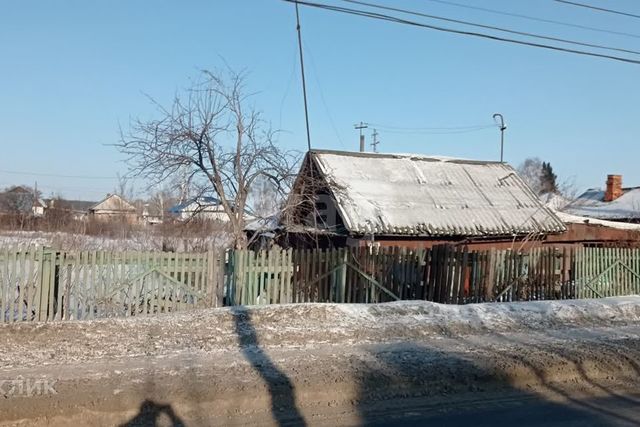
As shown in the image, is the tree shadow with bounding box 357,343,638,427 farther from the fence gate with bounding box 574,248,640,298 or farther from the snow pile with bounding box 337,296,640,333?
the fence gate with bounding box 574,248,640,298

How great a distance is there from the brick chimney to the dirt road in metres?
35.0

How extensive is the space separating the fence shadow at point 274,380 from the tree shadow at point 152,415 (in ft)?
3.23

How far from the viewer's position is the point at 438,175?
2430cm

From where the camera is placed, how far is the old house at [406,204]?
19.2m

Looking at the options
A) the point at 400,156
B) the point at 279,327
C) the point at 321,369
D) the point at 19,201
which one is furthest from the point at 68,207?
the point at 321,369

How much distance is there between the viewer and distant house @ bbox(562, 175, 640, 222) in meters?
37.1

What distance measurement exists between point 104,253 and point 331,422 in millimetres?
7346

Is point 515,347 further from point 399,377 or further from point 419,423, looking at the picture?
point 419,423

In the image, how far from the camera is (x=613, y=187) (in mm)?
43844

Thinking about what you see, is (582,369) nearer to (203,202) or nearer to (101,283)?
(101,283)

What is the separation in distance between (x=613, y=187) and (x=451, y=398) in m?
41.2

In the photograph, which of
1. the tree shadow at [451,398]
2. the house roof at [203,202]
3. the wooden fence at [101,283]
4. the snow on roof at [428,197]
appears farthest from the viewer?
the snow on roof at [428,197]

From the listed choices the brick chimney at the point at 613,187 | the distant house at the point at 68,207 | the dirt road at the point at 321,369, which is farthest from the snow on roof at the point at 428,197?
the distant house at the point at 68,207

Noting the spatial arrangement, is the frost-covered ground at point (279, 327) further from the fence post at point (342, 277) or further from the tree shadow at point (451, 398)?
the fence post at point (342, 277)
